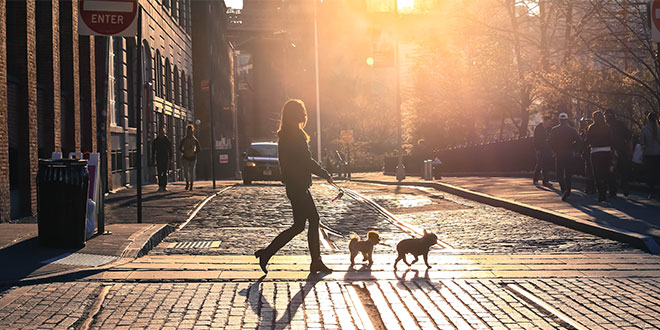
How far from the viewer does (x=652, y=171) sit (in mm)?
16938

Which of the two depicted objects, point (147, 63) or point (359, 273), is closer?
point (359, 273)

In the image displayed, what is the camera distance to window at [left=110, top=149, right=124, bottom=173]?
2434 cm

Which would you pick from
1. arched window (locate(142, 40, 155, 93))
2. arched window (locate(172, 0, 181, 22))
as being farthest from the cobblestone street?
arched window (locate(172, 0, 181, 22))

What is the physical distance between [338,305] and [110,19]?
6.70 m

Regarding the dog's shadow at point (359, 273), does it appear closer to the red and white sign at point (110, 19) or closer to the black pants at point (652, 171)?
the red and white sign at point (110, 19)

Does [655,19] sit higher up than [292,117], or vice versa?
[655,19]

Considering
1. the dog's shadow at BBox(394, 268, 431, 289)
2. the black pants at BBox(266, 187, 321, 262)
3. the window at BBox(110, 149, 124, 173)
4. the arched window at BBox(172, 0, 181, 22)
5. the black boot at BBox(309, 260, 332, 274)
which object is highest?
the arched window at BBox(172, 0, 181, 22)

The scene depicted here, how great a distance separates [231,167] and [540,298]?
50399 mm

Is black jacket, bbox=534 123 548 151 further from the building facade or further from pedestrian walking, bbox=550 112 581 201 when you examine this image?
the building facade

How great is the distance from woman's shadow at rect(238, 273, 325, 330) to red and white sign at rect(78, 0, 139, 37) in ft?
17.1

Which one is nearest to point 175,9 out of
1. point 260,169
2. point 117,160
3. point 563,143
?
point 260,169

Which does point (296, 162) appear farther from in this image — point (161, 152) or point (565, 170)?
point (161, 152)

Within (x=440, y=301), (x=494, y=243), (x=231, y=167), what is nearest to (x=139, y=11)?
(x=494, y=243)

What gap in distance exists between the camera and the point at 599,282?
24.8 ft
